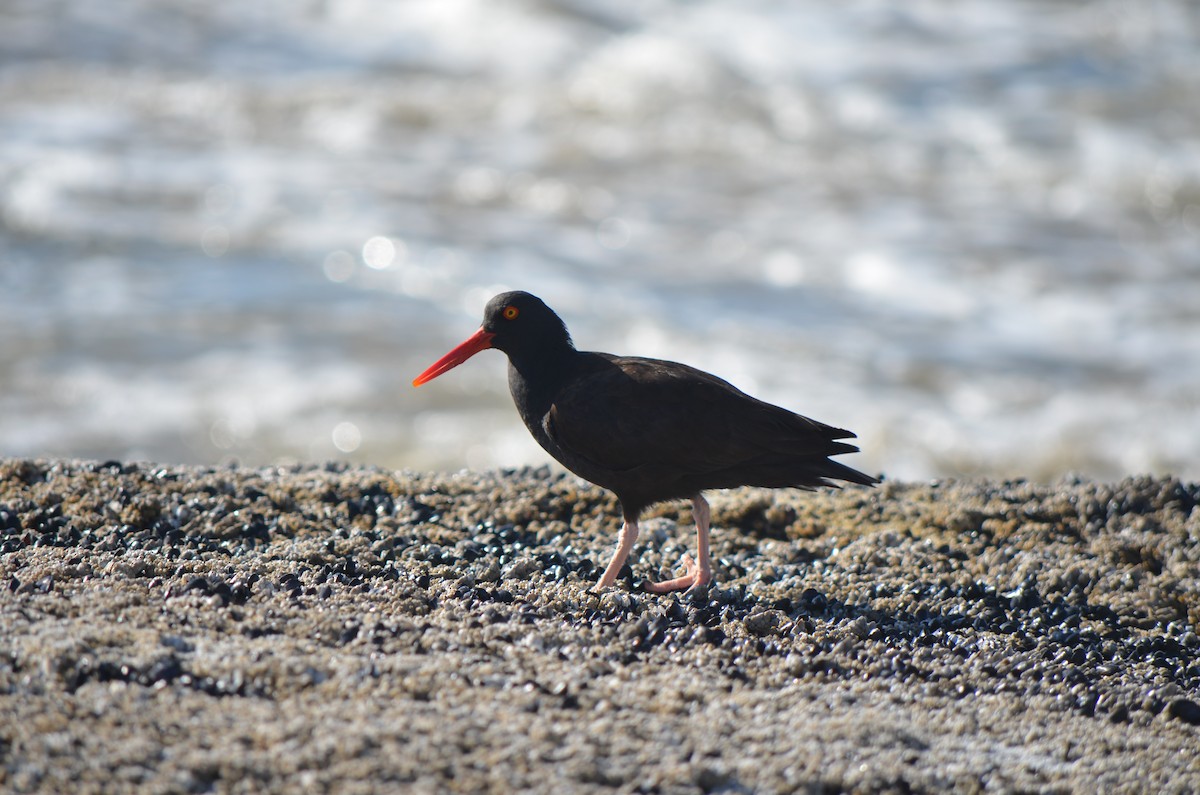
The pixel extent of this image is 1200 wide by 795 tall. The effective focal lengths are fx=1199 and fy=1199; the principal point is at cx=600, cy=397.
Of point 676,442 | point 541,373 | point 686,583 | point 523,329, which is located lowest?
point 686,583

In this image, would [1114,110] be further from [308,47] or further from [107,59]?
[107,59]

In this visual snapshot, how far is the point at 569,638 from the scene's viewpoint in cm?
376

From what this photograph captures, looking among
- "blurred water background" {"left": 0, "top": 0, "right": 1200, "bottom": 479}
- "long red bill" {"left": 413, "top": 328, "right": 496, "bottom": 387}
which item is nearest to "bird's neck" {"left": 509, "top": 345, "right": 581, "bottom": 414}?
"long red bill" {"left": 413, "top": 328, "right": 496, "bottom": 387}

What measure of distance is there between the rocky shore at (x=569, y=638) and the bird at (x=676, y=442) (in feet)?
1.21

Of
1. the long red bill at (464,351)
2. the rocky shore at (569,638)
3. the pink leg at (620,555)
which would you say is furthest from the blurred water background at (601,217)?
the pink leg at (620,555)

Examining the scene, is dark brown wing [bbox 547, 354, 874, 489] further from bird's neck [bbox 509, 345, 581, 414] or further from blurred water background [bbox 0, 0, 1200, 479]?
blurred water background [bbox 0, 0, 1200, 479]

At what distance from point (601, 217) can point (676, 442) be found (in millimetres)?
9011

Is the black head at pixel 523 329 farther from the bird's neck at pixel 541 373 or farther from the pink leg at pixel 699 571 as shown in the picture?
the pink leg at pixel 699 571

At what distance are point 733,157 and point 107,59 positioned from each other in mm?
9515

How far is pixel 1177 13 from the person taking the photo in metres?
18.2

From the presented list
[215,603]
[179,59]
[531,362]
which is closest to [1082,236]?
[531,362]

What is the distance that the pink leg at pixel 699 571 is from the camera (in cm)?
452

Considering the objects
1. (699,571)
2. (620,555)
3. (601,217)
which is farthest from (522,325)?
(601,217)

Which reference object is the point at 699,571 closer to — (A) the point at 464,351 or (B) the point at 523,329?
(B) the point at 523,329
